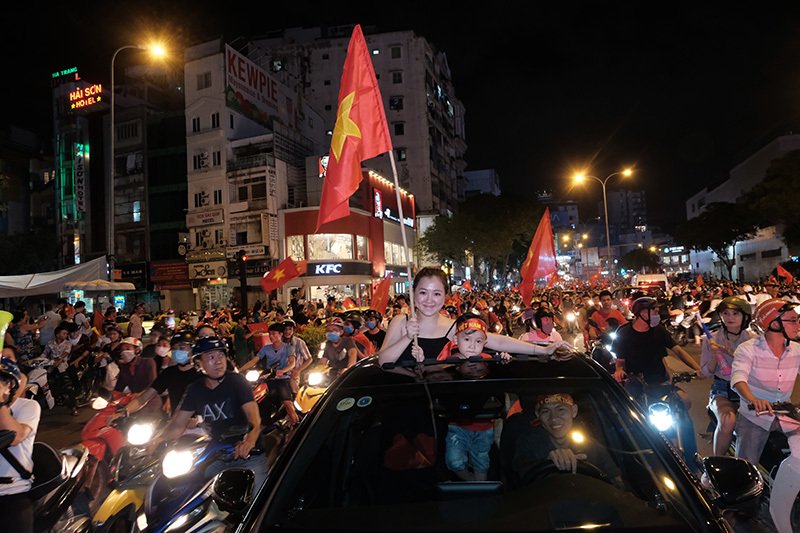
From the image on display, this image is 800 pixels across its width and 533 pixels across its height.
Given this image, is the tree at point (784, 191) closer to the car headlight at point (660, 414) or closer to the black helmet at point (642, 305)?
the black helmet at point (642, 305)

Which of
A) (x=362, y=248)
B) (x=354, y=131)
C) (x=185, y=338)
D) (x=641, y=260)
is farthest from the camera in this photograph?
(x=641, y=260)

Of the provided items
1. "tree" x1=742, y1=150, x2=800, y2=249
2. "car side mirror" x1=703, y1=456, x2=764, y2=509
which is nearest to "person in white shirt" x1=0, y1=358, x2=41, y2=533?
"car side mirror" x1=703, y1=456, x2=764, y2=509

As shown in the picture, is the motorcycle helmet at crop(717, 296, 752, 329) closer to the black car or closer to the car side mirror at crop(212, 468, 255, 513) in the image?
the black car

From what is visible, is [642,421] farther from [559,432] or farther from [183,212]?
[183,212]

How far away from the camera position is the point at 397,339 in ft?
13.7

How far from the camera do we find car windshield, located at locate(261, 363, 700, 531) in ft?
7.21

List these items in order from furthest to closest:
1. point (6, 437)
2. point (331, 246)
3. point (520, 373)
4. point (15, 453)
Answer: point (331, 246) < point (15, 453) < point (6, 437) < point (520, 373)

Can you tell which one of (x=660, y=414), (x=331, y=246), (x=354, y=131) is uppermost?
(x=331, y=246)

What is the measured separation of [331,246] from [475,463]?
40.8 m

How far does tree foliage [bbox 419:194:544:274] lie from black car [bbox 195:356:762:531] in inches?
2155

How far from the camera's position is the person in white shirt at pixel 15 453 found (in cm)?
350

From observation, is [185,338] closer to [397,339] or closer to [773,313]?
[397,339]

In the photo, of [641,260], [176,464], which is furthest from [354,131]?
[641,260]

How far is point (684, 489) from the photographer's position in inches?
87.5
